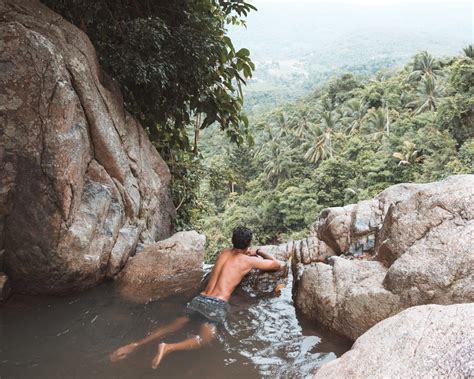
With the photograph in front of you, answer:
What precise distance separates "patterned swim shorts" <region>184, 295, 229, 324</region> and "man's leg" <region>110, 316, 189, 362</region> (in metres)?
0.14

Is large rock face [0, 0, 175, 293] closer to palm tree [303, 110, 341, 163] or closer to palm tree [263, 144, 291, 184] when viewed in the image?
palm tree [303, 110, 341, 163]

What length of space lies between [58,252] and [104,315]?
99 centimetres

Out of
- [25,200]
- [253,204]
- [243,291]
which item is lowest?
[253,204]

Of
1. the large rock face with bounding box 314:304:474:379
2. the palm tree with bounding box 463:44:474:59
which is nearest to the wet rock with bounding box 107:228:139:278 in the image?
the large rock face with bounding box 314:304:474:379

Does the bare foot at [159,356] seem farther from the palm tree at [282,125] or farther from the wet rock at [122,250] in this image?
the palm tree at [282,125]

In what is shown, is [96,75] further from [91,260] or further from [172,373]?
[172,373]

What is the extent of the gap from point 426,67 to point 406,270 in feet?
181

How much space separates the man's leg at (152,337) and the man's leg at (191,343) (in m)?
0.29

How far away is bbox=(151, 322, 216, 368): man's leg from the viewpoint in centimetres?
401

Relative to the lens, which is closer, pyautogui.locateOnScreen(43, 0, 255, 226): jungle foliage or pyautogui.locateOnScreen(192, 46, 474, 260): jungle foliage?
pyautogui.locateOnScreen(43, 0, 255, 226): jungle foliage

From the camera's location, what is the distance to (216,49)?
676cm

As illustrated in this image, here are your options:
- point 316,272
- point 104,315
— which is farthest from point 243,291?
point 104,315

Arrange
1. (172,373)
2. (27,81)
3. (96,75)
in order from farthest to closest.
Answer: (96,75) < (27,81) < (172,373)

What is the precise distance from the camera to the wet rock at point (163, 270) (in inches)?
238
